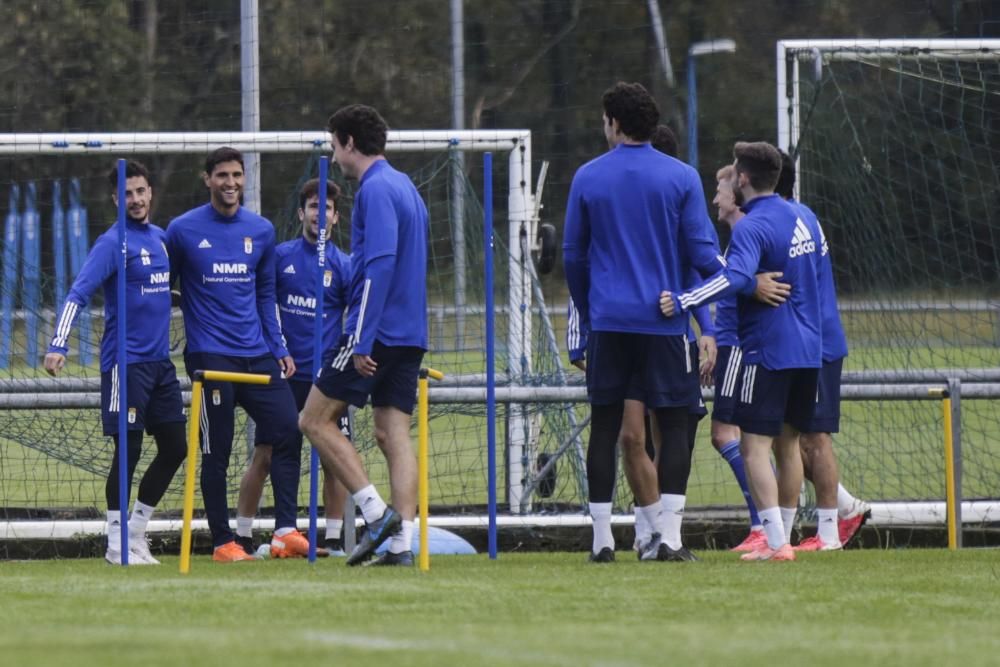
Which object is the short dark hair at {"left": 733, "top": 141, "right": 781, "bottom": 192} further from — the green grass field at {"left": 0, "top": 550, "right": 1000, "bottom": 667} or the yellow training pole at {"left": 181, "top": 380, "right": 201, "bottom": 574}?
the yellow training pole at {"left": 181, "top": 380, "right": 201, "bottom": 574}

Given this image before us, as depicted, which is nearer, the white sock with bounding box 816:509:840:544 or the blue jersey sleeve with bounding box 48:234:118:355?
the blue jersey sleeve with bounding box 48:234:118:355

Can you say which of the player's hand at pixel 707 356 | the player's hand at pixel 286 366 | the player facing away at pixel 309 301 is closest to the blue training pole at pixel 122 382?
the player's hand at pixel 286 366

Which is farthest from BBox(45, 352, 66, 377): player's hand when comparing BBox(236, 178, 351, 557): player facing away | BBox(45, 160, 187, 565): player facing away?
BBox(236, 178, 351, 557): player facing away

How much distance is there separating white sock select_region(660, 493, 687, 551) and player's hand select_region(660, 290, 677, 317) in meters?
0.83

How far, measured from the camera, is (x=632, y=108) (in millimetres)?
8461

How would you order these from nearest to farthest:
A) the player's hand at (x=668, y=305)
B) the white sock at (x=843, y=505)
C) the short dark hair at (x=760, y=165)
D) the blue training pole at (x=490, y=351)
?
the player's hand at (x=668, y=305) < the short dark hair at (x=760, y=165) < the blue training pole at (x=490, y=351) < the white sock at (x=843, y=505)

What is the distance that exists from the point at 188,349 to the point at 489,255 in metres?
1.69

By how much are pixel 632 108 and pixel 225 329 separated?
2.46 meters

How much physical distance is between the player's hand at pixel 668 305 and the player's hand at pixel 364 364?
1273 mm

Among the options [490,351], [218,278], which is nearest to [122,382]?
[218,278]

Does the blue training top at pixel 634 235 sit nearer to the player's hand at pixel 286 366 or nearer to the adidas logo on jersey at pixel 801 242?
the adidas logo on jersey at pixel 801 242

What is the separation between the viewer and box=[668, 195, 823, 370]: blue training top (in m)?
8.63

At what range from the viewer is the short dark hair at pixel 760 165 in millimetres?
8820

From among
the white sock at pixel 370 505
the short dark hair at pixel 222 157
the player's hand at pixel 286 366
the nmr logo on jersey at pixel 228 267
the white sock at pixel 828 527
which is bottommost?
the white sock at pixel 828 527
